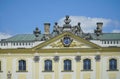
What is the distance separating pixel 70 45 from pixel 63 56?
67.2 inches

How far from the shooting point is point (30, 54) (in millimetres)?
48656

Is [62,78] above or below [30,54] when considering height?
below

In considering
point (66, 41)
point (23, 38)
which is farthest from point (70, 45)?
point (23, 38)

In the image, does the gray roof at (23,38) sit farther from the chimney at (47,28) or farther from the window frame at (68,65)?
the window frame at (68,65)

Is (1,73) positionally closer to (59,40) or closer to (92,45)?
(59,40)

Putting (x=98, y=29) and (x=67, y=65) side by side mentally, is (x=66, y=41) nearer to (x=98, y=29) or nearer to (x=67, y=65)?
(x=67, y=65)

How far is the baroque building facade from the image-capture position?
47.7 metres

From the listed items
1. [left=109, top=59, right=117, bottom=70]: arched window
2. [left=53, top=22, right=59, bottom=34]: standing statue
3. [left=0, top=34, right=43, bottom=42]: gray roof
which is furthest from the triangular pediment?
[left=109, top=59, right=117, bottom=70]: arched window

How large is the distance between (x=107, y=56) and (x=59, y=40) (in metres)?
6.57

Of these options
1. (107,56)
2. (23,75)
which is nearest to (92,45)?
(107,56)

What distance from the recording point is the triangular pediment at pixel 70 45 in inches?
1890

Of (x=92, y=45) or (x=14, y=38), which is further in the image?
(x=14, y=38)

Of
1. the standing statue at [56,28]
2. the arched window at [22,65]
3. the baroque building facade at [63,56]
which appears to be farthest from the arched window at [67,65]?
the arched window at [22,65]

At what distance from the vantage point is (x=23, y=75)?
48469mm
